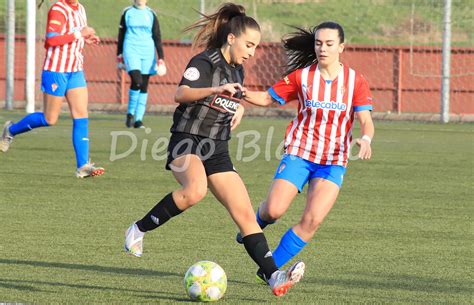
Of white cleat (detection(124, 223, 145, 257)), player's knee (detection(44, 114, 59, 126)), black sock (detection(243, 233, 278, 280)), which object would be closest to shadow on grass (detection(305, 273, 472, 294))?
black sock (detection(243, 233, 278, 280))

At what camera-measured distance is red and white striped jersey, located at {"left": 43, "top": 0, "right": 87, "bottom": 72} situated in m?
10.7

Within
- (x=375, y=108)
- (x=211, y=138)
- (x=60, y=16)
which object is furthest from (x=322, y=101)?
(x=375, y=108)

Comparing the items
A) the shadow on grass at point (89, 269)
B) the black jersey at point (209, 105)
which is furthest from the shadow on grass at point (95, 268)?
the black jersey at point (209, 105)

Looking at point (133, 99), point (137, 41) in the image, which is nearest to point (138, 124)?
point (133, 99)

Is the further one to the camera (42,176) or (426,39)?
(426,39)

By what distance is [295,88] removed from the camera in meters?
6.86

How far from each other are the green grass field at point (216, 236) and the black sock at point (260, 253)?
5.8 inches

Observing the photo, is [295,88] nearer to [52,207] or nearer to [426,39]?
[52,207]

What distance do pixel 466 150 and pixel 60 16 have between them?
6.20 meters

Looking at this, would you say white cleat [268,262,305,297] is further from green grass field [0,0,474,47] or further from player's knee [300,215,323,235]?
green grass field [0,0,474,47]

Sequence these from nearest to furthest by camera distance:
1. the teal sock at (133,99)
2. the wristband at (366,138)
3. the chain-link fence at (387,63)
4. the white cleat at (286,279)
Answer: the white cleat at (286,279) → the wristband at (366,138) → the teal sock at (133,99) → the chain-link fence at (387,63)

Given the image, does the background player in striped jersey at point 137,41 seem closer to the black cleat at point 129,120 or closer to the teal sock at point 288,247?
the black cleat at point 129,120

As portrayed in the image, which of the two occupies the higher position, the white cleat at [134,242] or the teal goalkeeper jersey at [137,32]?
the teal goalkeeper jersey at [137,32]

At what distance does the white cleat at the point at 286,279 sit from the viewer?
568 cm
